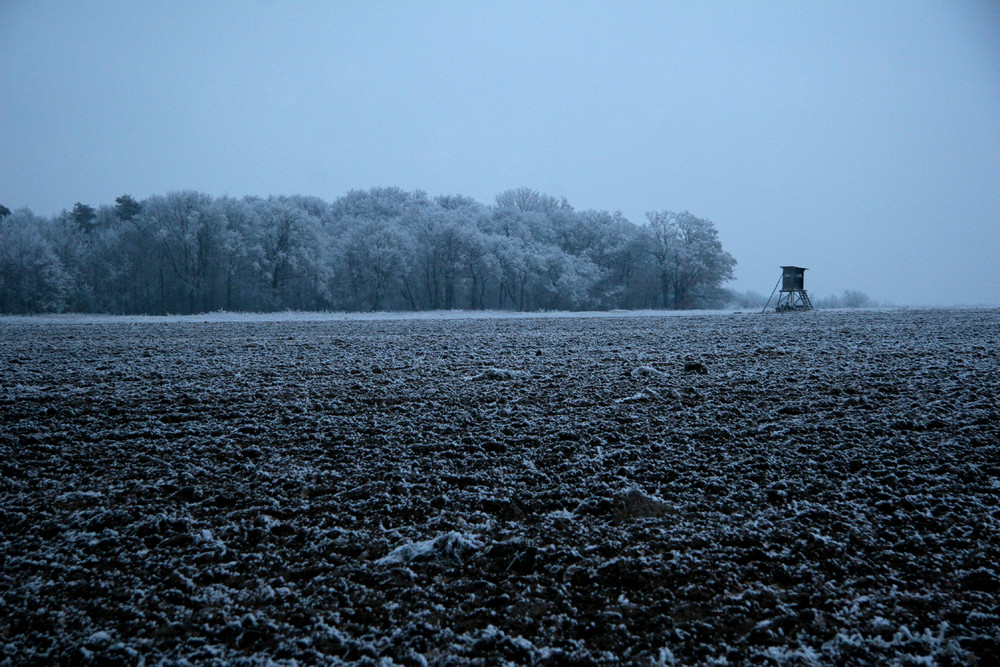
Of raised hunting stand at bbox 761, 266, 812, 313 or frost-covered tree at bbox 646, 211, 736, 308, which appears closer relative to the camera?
raised hunting stand at bbox 761, 266, 812, 313

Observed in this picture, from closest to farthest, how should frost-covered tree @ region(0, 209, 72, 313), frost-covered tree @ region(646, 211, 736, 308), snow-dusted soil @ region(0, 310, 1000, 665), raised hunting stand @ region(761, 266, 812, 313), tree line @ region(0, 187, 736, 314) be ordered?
snow-dusted soil @ region(0, 310, 1000, 665)
raised hunting stand @ region(761, 266, 812, 313)
frost-covered tree @ region(0, 209, 72, 313)
tree line @ region(0, 187, 736, 314)
frost-covered tree @ region(646, 211, 736, 308)

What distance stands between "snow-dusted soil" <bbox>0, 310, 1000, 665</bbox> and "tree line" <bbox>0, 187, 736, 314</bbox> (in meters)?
50.1

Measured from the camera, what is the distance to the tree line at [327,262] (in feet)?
175

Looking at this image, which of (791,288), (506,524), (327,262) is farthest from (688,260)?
(506,524)

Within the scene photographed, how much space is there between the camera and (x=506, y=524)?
377 centimetres

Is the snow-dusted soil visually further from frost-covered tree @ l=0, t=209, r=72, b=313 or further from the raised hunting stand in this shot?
frost-covered tree @ l=0, t=209, r=72, b=313

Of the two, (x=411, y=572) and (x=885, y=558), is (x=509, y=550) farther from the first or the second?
(x=885, y=558)

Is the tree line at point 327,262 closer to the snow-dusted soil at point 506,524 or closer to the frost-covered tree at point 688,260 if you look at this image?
the frost-covered tree at point 688,260

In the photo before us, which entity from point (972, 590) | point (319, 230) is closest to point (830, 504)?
point (972, 590)

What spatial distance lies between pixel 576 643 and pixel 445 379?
6178 millimetres

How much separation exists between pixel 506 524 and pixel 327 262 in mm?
56940

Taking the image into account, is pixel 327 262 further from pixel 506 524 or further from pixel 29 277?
pixel 506 524

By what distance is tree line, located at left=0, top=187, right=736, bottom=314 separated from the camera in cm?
5338

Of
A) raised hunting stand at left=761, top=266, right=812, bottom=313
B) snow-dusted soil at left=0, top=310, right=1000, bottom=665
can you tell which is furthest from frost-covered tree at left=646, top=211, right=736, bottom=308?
snow-dusted soil at left=0, top=310, right=1000, bottom=665
